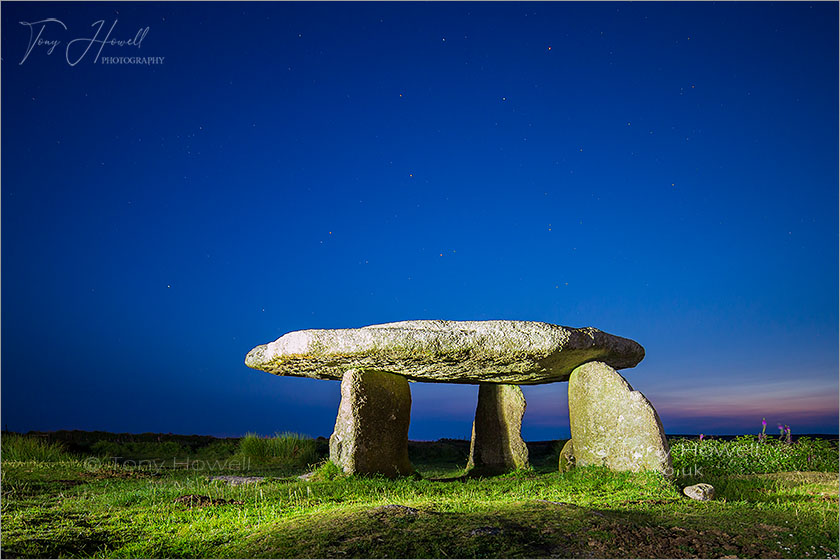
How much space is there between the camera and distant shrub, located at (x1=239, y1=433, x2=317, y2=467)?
17.5 metres

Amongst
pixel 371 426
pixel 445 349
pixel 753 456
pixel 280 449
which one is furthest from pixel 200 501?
pixel 753 456

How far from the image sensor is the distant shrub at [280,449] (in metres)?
17.5

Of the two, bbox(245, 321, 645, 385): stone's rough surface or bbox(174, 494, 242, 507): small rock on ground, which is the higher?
bbox(245, 321, 645, 385): stone's rough surface

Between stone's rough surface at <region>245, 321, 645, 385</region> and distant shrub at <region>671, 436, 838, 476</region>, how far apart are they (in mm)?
4355

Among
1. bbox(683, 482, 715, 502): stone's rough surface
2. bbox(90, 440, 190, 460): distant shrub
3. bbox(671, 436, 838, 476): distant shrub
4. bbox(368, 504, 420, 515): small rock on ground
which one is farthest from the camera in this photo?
bbox(90, 440, 190, 460): distant shrub

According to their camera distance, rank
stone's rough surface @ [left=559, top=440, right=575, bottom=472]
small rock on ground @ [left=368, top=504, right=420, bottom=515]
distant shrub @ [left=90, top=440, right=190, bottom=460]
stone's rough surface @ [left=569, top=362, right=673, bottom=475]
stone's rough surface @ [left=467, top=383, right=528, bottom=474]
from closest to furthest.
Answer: small rock on ground @ [left=368, top=504, right=420, bottom=515], stone's rough surface @ [left=569, top=362, right=673, bottom=475], stone's rough surface @ [left=559, top=440, right=575, bottom=472], stone's rough surface @ [left=467, top=383, right=528, bottom=474], distant shrub @ [left=90, top=440, right=190, bottom=460]

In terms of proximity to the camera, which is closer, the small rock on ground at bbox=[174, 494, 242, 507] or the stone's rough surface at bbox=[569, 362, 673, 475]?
the small rock on ground at bbox=[174, 494, 242, 507]

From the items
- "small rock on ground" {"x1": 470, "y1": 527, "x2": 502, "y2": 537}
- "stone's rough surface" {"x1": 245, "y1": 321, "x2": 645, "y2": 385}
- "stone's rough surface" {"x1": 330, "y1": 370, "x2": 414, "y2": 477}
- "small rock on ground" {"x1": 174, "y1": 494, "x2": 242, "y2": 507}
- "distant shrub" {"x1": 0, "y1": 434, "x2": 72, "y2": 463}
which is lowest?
"distant shrub" {"x1": 0, "y1": 434, "x2": 72, "y2": 463}


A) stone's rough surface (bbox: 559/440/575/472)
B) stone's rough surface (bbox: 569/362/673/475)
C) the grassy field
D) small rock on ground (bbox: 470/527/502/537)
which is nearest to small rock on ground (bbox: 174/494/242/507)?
the grassy field

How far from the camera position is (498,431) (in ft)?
45.9

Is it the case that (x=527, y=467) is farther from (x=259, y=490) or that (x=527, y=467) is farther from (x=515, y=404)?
(x=259, y=490)

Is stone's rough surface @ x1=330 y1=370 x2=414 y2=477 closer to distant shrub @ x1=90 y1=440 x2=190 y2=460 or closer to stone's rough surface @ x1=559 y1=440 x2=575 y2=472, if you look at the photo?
stone's rough surface @ x1=559 y1=440 x2=575 y2=472

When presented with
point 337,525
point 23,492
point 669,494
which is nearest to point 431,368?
point 669,494

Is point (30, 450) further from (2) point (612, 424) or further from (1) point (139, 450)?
(2) point (612, 424)
